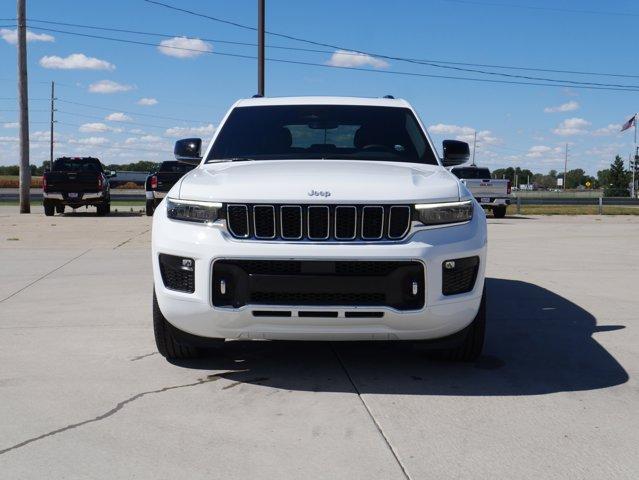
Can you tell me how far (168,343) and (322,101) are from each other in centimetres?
259

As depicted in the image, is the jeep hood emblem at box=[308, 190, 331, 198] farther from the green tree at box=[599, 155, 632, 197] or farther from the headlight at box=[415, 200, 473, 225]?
the green tree at box=[599, 155, 632, 197]

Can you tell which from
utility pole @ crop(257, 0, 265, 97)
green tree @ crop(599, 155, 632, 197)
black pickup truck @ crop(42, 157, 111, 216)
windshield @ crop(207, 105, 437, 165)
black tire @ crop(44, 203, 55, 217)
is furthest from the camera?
green tree @ crop(599, 155, 632, 197)

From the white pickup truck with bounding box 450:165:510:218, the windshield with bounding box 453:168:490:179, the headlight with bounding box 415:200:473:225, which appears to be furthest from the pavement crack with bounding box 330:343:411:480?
the windshield with bounding box 453:168:490:179

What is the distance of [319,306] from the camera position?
4000 millimetres

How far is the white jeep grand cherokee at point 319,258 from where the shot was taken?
4.00 metres

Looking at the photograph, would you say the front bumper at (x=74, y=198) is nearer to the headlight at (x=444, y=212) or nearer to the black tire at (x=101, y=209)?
the black tire at (x=101, y=209)

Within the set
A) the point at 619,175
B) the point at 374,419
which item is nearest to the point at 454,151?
the point at 374,419

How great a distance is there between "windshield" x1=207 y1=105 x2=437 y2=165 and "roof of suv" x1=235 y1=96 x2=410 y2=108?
0.24 feet

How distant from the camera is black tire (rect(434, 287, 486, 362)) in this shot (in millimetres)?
4582

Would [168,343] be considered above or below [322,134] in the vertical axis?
below

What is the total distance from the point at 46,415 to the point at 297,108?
3301 millimetres

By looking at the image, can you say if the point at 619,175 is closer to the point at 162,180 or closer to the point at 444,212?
the point at 162,180

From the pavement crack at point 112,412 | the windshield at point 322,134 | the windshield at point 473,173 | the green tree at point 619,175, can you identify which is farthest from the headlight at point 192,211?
the green tree at point 619,175

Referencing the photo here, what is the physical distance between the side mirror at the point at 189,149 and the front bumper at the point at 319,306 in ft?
6.34
